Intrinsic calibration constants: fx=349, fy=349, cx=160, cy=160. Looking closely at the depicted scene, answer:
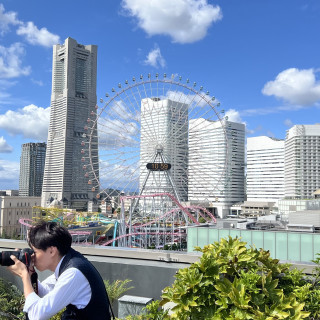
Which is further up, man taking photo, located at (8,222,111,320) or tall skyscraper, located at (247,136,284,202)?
tall skyscraper, located at (247,136,284,202)

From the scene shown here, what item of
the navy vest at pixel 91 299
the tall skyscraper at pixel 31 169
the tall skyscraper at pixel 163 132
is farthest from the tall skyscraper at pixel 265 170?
the navy vest at pixel 91 299

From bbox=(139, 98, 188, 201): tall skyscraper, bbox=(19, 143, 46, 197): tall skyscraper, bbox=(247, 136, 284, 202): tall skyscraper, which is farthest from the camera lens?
bbox=(19, 143, 46, 197): tall skyscraper

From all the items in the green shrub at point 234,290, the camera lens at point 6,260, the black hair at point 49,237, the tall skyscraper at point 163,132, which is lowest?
the green shrub at point 234,290

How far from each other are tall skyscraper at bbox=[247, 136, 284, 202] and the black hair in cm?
11286

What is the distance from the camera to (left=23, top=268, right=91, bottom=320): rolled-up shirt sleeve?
6.79ft

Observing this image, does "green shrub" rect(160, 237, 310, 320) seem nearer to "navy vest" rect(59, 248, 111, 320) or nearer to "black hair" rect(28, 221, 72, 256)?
"navy vest" rect(59, 248, 111, 320)

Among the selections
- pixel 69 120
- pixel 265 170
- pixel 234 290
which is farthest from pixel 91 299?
pixel 69 120

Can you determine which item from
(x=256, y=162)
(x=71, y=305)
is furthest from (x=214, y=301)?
(x=256, y=162)

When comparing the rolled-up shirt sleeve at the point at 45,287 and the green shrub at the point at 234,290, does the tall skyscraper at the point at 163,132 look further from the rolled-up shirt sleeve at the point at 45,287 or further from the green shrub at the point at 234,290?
the rolled-up shirt sleeve at the point at 45,287

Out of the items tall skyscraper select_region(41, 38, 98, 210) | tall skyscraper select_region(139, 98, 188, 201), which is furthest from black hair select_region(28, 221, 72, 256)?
tall skyscraper select_region(41, 38, 98, 210)

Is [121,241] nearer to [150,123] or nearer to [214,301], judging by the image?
[150,123]

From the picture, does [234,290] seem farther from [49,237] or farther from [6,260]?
[6,260]

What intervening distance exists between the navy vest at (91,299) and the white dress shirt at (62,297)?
29 mm

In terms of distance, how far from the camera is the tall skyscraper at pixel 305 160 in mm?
97250
